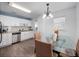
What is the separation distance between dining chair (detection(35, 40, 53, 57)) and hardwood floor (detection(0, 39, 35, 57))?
0.09 m

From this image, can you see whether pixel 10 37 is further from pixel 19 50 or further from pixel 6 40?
pixel 19 50

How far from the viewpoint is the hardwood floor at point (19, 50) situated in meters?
1.36

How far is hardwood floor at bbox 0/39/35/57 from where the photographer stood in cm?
136

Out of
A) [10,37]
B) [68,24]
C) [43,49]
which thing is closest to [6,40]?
[10,37]

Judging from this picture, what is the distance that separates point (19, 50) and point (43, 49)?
0.43m

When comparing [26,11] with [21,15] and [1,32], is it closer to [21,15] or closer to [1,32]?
[21,15]

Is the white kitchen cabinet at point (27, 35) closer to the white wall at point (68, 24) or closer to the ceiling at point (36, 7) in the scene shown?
the white wall at point (68, 24)

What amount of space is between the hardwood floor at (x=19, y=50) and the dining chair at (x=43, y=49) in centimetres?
9

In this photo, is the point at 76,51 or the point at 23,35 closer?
the point at 76,51

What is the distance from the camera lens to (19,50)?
1374 millimetres

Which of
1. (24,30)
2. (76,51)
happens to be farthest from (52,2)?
(76,51)

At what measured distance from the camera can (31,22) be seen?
4.78 feet

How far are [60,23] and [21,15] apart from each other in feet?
2.40

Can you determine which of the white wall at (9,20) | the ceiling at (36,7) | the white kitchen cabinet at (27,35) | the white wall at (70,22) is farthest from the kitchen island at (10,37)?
the white wall at (70,22)
